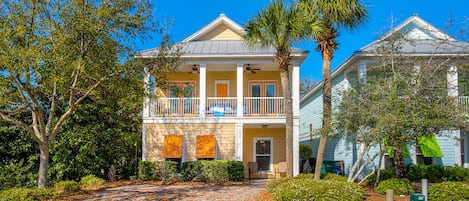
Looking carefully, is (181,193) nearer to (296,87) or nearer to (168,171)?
(168,171)

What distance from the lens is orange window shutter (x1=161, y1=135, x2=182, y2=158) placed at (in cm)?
1714

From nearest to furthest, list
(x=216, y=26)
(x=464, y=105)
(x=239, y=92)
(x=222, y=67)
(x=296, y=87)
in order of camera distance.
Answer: (x=464, y=105) < (x=296, y=87) < (x=239, y=92) < (x=222, y=67) < (x=216, y=26)

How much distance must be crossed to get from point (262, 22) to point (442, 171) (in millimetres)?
9860

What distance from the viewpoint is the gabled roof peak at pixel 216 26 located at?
19.5 metres

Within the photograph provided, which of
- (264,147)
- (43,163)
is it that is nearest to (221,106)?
(264,147)

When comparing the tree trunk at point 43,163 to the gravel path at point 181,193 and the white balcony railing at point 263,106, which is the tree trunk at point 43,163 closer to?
the gravel path at point 181,193

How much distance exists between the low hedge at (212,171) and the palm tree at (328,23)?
149 inches

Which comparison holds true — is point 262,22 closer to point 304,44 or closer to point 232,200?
point 304,44

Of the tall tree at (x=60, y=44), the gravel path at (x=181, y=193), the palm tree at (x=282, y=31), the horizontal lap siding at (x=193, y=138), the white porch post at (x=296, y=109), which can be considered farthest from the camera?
the horizontal lap siding at (x=193, y=138)

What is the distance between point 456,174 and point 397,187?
5.52 meters

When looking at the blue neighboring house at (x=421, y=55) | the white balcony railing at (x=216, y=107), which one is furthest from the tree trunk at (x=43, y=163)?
the blue neighboring house at (x=421, y=55)

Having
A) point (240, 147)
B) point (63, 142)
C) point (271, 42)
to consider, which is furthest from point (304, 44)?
point (63, 142)

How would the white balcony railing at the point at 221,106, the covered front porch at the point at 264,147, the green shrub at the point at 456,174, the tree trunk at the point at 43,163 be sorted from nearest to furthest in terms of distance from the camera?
1. the tree trunk at the point at 43,163
2. the green shrub at the point at 456,174
3. the white balcony railing at the point at 221,106
4. the covered front porch at the point at 264,147

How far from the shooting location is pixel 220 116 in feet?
57.5
